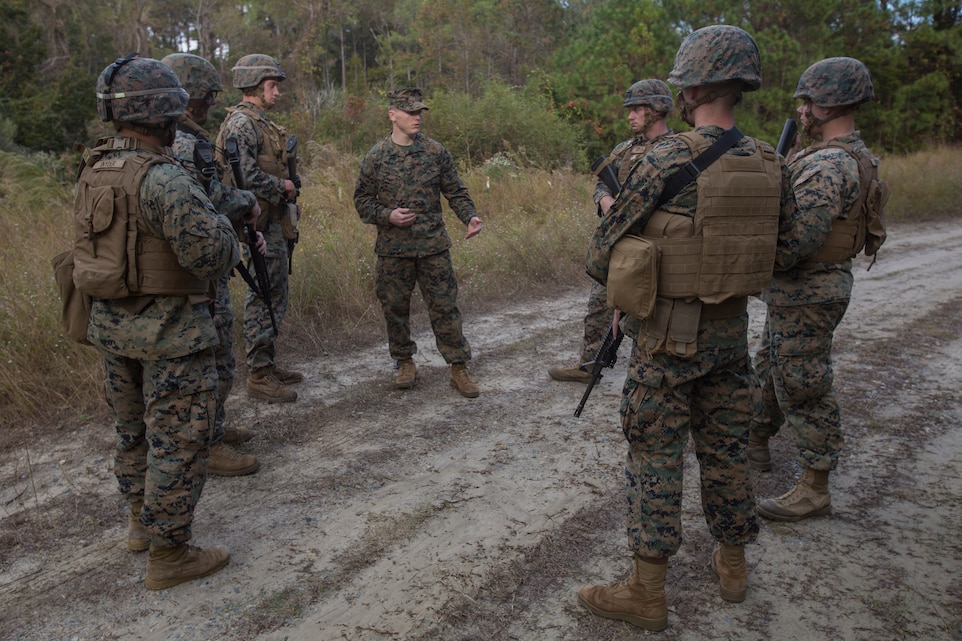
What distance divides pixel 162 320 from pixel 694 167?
216cm

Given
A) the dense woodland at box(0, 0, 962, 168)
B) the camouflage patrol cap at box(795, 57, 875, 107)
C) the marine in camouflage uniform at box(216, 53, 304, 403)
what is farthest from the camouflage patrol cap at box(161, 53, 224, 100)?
the dense woodland at box(0, 0, 962, 168)

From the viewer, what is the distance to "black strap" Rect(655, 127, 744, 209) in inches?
98.1

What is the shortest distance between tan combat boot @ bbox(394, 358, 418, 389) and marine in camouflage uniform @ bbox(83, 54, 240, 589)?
85.0 inches

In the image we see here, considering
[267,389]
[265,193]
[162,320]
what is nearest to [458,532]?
[162,320]

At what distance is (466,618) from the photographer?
8.86 ft

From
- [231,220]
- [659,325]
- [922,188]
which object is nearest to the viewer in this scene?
[659,325]

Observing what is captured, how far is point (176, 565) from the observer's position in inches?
115

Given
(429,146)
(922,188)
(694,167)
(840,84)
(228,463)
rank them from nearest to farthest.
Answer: (694,167) < (840,84) < (228,463) < (429,146) < (922,188)

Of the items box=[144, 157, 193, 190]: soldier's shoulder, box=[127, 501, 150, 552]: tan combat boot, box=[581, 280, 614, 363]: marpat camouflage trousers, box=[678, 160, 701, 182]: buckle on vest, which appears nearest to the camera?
box=[678, 160, 701, 182]: buckle on vest

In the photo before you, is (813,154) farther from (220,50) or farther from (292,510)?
(220,50)

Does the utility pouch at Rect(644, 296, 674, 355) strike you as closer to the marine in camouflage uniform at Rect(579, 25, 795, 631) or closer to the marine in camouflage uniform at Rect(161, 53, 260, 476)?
the marine in camouflage uniform at Rect(579, 25, 795, 631)

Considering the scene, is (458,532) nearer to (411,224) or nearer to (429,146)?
(411,224)

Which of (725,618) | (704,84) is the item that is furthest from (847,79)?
(725,618)

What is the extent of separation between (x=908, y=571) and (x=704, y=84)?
223 centimetres
